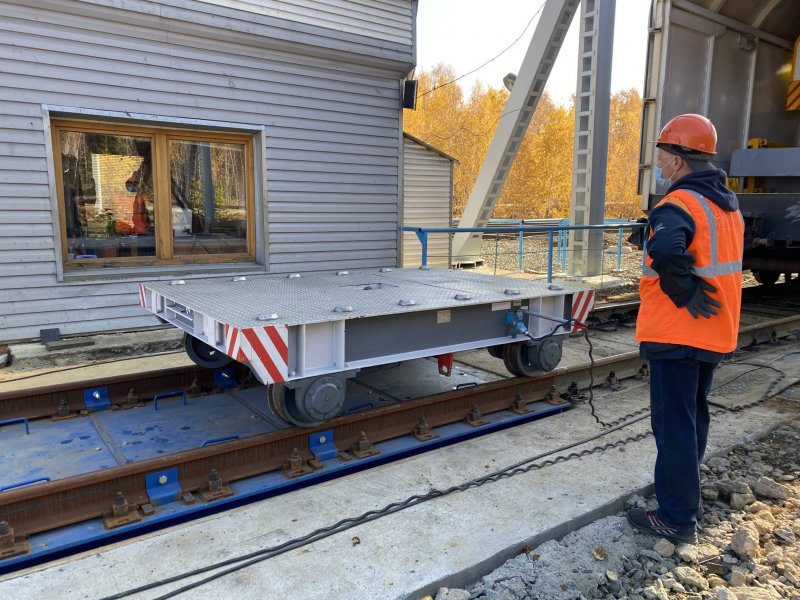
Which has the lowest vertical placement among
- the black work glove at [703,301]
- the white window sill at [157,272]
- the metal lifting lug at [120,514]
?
the metal lifting lug at [120,514]

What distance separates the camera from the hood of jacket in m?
3.13

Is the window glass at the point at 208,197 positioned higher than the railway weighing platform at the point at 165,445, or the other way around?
the window glass at the point at 208,197

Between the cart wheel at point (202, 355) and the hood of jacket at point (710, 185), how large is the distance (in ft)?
12.3

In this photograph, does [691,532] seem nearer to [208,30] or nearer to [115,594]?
[115,594]

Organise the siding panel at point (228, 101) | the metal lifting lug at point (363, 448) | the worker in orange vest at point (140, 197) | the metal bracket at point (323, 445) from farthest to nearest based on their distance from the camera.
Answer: the worker in orange vest at point (140, 197) → the siding panel at point (228, 101) → the metal lifting lug at point (363, 448) → the metal bracket at point (323, 445)

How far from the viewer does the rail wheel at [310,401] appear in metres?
3.78

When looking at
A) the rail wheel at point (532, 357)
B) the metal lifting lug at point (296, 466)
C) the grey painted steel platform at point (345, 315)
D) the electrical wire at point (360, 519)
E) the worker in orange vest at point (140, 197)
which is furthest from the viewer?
the worker in orange vest at point (140, 197)

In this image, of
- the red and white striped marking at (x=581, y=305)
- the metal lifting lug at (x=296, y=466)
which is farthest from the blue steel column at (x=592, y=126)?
the metal lifting lug at (x=296, y=466)

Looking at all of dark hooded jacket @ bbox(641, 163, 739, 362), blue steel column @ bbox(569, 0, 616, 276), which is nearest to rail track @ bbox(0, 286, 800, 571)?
dark hooded jacket @ bbox(641, 163, 739, 362)

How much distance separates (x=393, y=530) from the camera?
3.30 meters

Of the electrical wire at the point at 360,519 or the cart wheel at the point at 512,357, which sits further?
the cart wheel at the point at 512,357

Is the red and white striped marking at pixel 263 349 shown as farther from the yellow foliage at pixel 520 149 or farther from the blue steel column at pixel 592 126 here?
the yellow foliage at pixel 520 149

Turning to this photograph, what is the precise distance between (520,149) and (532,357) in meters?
50.6

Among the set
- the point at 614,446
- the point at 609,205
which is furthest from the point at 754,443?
the point at 609,205
